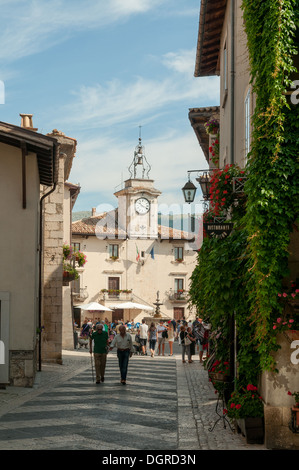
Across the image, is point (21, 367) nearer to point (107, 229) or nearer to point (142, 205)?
point (107, 229)

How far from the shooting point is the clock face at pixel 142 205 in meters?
70.1

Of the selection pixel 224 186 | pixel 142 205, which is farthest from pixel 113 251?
pixel 224 186

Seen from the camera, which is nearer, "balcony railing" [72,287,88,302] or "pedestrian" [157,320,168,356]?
"pedestrian" [157,320,168,356]

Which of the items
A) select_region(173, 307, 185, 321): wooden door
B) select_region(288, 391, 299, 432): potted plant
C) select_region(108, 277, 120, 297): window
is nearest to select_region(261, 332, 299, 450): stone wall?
select_region(288, 391, 299, 432): potted plant

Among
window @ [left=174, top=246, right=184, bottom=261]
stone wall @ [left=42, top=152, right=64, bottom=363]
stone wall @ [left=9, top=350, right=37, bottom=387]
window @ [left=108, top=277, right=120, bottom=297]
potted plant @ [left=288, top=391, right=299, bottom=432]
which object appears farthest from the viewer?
window @ [left=174, top=246, right=184, bottom=261]

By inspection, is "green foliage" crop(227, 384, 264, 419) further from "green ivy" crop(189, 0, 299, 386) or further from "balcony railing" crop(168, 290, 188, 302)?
"balcony railing" crop(168, 290, 188, 302)

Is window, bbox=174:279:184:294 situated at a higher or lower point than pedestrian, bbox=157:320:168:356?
higher

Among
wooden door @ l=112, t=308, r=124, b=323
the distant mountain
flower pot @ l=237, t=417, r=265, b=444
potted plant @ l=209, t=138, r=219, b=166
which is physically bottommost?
→ wooden door @ l=112, t=308, r=124, b=323

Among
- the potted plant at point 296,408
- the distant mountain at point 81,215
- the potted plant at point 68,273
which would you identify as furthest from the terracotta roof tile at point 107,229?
the potted plant at point 296,408

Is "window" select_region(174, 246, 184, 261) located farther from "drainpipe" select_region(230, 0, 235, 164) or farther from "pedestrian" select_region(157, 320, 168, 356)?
"drainpipe" select_region(230, 0, 235, 164)

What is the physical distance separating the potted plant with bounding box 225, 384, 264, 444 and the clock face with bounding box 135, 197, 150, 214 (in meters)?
59.9

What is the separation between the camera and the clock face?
70062 millimetres

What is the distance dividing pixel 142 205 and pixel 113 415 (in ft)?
191

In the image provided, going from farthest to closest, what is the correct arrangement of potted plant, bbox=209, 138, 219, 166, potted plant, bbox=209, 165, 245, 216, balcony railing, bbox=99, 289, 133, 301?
balcony railing, bbox=99, 289, 133, 301
potted plant, bbox=209, 138, 219, 166
potted plant, bbox=209, 165, 245, 216
